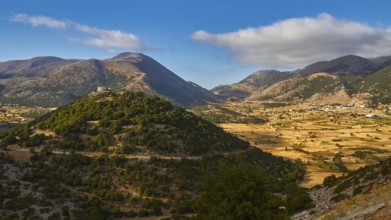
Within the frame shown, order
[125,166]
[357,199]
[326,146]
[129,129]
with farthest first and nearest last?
[326,146], [129,129], [125,166], [357,199]

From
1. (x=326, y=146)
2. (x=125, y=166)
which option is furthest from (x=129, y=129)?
(x=326, y=146)

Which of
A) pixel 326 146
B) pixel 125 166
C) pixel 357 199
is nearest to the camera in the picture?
pixel 357 199

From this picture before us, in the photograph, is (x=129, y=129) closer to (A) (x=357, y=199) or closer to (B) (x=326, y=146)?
(A) (x=357, y=199)

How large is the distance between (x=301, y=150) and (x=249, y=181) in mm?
103894

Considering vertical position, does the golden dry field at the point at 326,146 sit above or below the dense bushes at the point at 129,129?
below

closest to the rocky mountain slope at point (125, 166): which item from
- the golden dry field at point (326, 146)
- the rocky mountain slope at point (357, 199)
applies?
the rocky mountain slope at point (357, 199)

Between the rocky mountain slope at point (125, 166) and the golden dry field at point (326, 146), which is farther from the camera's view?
the golden dry field at point (326, 146)

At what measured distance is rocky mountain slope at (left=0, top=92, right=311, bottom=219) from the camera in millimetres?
54156

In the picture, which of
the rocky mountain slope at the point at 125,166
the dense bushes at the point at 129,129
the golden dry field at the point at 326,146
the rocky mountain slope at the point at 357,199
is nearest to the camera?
the rocky mountain slope at the point at 357,199

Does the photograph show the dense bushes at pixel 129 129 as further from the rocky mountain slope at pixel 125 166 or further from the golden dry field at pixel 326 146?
the golden dry field at pixel 326 146

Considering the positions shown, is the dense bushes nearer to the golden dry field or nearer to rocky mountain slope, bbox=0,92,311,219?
rocky mountain slope, bbox=0,92,311,219

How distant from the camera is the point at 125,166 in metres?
69.9

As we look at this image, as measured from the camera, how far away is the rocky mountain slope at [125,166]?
2132 inches

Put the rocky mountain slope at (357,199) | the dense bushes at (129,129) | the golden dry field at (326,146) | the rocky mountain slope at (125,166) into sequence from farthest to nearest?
the golden dry field at (326,146), the dense bushes at (129,129), the rocky mountain slope at (125,166), the rocky mountain slope at (357,199)
